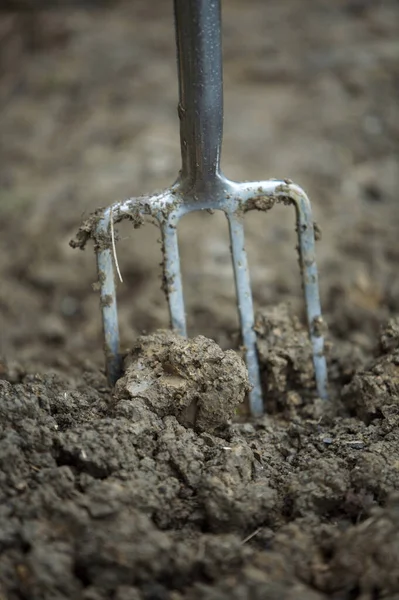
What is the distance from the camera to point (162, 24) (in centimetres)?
547

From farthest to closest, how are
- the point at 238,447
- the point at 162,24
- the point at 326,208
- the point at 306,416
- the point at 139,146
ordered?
the point at 162,24 < the point at 139,146 < the point at 326,208 < the point at 306,416 < the point at 238,447

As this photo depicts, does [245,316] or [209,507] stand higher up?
[245,316]

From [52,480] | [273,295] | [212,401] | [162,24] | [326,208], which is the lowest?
[52,480]

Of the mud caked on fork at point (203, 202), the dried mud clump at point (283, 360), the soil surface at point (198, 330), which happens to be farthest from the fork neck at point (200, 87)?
the dried mud clump at point (283, 360)

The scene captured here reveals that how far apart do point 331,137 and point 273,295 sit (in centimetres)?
159

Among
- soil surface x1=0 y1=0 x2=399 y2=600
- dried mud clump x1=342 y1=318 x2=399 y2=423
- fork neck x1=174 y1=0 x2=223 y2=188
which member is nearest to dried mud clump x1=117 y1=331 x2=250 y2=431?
soil surface x1=0 y1=0 x2=399 y2=600

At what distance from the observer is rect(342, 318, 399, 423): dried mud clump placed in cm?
187

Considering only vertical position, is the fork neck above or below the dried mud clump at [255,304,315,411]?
above

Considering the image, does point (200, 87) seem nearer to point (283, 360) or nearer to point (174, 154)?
point (283, 360)

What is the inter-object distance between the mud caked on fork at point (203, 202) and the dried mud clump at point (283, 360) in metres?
0.03

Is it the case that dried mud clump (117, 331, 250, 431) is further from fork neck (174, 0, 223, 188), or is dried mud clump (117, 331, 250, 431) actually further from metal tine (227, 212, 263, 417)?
fork neck (174, 0, 223, 188)

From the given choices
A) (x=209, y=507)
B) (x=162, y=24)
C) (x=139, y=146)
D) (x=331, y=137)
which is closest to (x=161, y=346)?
(x=209, y=507)

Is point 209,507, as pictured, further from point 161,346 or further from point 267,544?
point 161,346

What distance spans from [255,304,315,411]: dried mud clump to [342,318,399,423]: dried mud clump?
14cm
